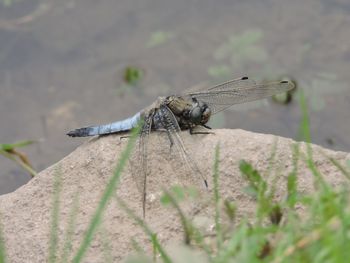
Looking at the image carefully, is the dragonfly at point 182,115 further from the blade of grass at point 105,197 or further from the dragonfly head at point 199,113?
the blade of grass at point 105,197

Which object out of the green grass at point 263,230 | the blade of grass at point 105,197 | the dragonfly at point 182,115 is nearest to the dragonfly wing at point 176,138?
the dragonfly at point 182,115

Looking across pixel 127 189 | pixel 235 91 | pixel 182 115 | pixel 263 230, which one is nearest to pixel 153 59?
pixel 235 91

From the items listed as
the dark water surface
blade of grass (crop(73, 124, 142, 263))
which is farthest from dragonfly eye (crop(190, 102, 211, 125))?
the dark water surface

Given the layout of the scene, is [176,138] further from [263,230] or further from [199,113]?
[263,230]

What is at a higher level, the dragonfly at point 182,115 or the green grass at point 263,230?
the dragonfly at point 182,115

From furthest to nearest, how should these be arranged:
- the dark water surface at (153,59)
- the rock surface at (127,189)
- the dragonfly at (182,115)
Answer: the dark water surface at (153,59) < the dragonfly at (182,115) < the rock surface at (127,189)
